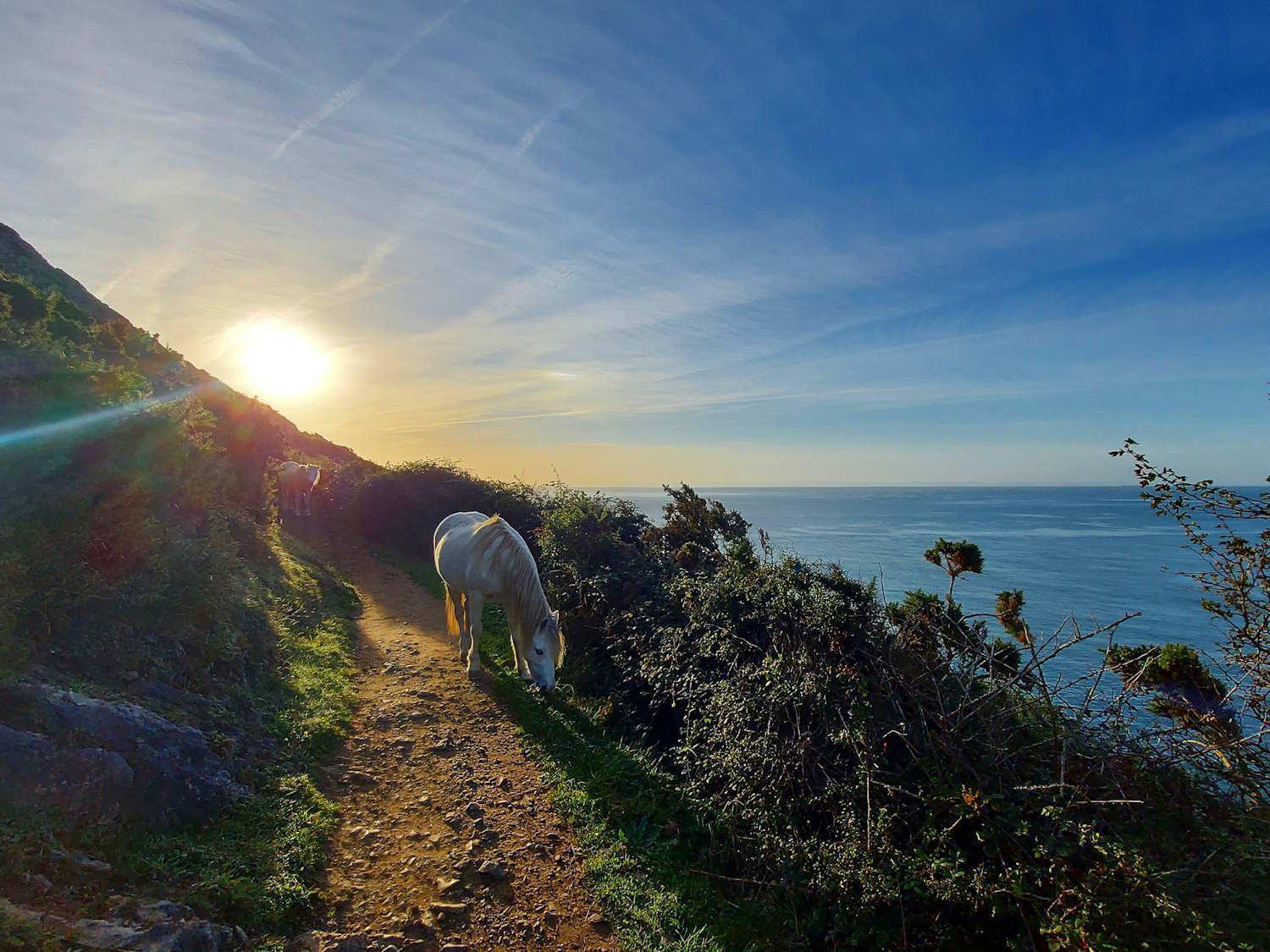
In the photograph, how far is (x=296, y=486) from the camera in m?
16.3

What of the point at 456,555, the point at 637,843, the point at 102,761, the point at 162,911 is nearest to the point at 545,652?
the point at 456,555

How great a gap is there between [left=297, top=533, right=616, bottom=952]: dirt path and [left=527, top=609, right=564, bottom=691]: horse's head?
62cm

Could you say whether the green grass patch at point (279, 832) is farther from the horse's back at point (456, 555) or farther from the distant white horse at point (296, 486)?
the distant white horse at point (296, 486)

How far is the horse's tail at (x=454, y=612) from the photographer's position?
27.4ft

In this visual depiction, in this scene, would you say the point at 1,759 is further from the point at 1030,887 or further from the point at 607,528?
the point at 607,528

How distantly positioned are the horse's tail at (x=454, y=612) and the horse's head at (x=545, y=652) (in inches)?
70.9

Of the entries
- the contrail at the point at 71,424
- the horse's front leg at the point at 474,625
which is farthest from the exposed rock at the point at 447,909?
the contrail at the point at 71,424

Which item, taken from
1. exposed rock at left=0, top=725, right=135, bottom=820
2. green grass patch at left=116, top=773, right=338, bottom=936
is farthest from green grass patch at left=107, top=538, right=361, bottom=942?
exposed rock at left=0, top=725, right=135, bottom=820

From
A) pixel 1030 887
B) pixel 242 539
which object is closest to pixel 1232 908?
pixel 1030 887

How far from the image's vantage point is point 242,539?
9.65m

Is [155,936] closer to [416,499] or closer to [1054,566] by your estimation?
[416,499]

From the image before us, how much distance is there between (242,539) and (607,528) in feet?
21.2

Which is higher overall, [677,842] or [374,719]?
[374,719]

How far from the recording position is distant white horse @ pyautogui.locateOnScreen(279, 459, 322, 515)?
52.8 ft
